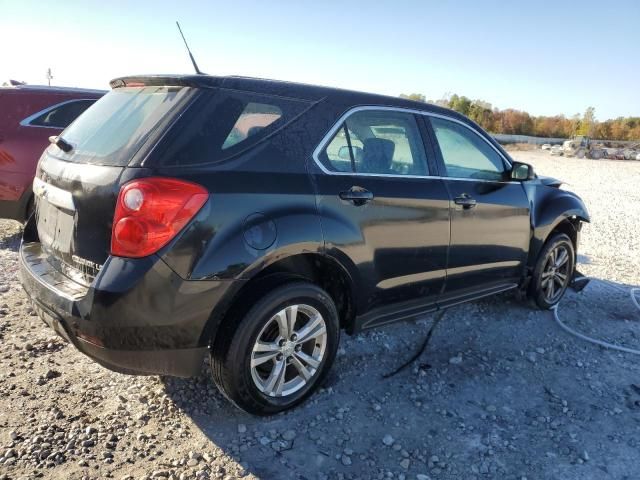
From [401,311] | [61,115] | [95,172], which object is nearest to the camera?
[95,172]

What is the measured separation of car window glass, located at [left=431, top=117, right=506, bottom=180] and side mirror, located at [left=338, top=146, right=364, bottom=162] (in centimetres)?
83

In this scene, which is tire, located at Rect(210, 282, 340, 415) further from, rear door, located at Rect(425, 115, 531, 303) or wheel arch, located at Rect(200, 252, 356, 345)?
rear door, located at Rect(425, 115, 531, 303)

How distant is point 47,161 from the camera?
3.05 metres

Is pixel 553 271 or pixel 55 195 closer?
pixel 55 195

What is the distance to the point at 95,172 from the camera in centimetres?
256

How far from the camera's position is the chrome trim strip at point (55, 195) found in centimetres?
267

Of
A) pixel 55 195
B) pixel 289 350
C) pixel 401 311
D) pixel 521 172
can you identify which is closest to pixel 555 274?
pixel 521 172

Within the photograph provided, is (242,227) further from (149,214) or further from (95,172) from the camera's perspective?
(95,172)

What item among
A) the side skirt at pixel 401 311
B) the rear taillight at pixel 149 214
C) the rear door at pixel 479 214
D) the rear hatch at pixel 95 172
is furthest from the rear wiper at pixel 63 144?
the rear door at pixel 479 214

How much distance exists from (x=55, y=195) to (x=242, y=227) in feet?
3.62

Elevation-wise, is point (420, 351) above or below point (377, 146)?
below

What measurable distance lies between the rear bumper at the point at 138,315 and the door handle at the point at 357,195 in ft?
2.86

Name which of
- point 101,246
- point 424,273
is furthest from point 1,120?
point 424,273

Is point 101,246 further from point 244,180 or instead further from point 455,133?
point 455,133
